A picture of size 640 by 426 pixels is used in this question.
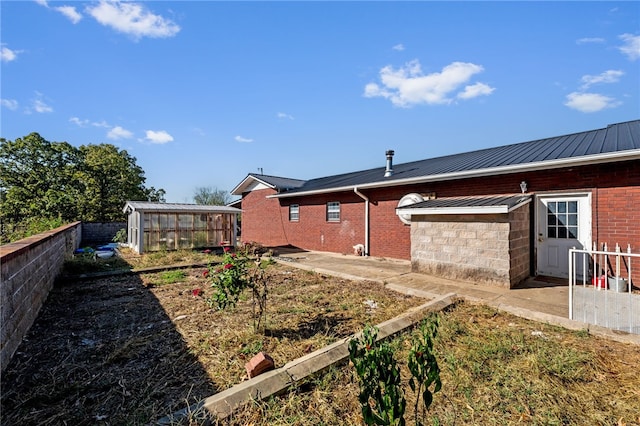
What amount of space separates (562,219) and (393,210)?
4800mm

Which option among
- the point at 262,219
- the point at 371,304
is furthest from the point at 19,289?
the point at 262,219

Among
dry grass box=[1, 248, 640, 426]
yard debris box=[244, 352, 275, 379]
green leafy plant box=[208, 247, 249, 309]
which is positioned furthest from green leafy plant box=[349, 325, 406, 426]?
green leafy plant box=[208, 247, 249, 309]

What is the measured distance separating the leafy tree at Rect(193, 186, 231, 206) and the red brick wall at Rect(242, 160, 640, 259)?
74.0ft

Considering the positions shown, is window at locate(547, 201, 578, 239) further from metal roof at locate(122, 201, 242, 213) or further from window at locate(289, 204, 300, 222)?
metal roof at locate(122, 201, 242, 213)

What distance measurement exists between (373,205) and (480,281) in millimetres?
5308

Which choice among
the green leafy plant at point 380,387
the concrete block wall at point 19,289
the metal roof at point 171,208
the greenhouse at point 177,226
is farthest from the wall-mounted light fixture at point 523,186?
the metal roof at point 171,208

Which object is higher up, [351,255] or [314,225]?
[314,225]

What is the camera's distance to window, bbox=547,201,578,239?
6.75 m

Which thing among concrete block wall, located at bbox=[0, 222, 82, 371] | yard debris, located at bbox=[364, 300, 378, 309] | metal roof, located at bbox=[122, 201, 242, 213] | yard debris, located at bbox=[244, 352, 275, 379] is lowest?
yard debris, located at bbox=[364, 300, 378, 309]

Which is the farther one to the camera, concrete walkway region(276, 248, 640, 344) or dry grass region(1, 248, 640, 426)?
concrete walkway region(276, 248, 640, 344)

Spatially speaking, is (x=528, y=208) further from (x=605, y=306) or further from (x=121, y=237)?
(x=121, y=237)

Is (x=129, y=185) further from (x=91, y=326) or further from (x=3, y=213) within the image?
(x=91, y=326)

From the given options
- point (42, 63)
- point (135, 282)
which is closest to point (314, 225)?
point (135, 282)

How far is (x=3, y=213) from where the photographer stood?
69.5 feet
